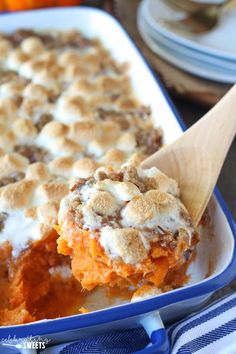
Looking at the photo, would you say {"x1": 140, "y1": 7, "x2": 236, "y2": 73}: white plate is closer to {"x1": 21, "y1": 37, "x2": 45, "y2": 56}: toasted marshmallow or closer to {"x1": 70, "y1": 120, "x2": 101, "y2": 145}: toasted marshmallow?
{"x1": 21, "y1": 37, "x2": 45, "y2": 56}: toasted marshmallow

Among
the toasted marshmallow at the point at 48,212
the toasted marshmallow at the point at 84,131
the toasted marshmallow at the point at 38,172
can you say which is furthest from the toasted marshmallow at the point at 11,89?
the toasted marshmallow at the point at 48,212

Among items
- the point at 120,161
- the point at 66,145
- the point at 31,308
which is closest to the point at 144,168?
the point at 120,161

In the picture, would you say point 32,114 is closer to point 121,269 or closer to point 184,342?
point 121,269

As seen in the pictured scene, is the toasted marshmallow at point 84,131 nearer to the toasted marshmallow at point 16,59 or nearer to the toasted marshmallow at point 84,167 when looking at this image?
the toasted marshmallow at point 84,167

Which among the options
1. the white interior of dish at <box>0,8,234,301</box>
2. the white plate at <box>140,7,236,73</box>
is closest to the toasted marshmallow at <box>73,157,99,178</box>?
the white interior of dish at <box>0,8,234,301</box>

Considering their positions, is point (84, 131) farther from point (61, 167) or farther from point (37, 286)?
point (37, 286)

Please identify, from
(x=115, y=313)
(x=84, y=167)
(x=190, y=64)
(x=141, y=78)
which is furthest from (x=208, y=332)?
(x=190, y=64)

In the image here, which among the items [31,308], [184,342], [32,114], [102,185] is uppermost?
[102,185]
